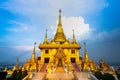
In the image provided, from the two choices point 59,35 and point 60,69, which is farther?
point 59,35

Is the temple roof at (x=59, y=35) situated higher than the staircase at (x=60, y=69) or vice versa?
the temple roof at (x=59, y=35)

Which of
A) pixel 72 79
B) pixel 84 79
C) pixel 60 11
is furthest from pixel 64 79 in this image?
pixel 60 11

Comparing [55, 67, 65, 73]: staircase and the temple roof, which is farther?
the temple roof

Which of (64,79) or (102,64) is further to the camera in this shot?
(102,64)

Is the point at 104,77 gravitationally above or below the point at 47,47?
below

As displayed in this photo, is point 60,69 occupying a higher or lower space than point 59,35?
lower

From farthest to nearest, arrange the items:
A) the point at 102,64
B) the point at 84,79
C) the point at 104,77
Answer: the point at 102,64, the point at 84,79, the point at 104,77

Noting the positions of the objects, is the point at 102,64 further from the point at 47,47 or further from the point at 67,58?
the point at 47,47

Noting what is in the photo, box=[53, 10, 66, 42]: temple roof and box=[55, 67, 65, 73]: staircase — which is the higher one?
box=[53, 10, 66, 42]: temple roof

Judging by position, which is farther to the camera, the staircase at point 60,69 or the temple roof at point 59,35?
the temple roof at point 59,35

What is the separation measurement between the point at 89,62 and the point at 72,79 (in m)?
14.1

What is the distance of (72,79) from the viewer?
21250 millimetres

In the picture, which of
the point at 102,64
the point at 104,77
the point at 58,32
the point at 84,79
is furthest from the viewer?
the point at 58,32

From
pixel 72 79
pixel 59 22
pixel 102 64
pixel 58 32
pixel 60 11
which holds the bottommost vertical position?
pixel 72 79
